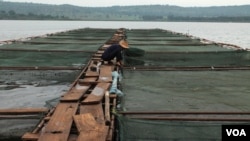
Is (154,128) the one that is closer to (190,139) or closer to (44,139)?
(190,139)

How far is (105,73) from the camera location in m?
11.3

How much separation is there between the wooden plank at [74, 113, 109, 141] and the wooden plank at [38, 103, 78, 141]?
0.54ft

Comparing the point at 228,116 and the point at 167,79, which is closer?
the point at 228,116

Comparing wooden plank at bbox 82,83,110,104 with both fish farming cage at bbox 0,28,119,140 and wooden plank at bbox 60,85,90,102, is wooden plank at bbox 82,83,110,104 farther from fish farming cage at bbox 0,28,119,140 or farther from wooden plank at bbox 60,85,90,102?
fish farming cage at bbox 0,28,119,140

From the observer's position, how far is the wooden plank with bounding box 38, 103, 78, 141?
19.4 feet

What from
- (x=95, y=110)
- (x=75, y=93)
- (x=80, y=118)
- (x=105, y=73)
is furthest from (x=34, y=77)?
(x=80, y=118)

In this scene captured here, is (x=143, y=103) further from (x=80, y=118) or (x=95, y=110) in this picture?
(x=80, y=118)

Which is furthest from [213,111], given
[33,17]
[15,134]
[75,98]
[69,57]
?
[33,17]

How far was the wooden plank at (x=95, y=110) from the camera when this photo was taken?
6.84 m

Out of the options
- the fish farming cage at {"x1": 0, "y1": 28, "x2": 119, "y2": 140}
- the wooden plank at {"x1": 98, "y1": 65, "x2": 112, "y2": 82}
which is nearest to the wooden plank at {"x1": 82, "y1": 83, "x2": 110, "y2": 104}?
the wooden plank at {"x1": 98, "y1": 65, "x2": 112, "y2": 82}

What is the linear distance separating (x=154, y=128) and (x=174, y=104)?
207cm

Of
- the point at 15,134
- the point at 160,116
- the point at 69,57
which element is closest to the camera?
the point at 160,116

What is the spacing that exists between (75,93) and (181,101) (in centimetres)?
220

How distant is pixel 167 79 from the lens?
11203mm
